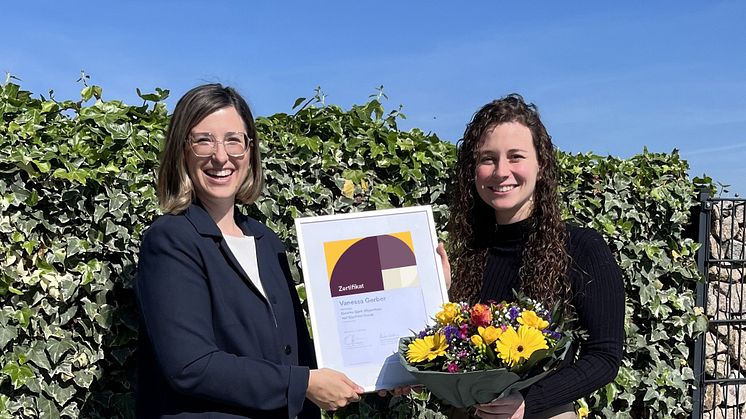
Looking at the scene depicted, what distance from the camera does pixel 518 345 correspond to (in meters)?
2.28

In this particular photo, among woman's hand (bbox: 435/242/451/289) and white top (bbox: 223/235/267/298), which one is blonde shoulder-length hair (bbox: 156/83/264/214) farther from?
woman's hand (bbox: 435/242/451/289)

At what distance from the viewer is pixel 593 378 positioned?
8.53 feet

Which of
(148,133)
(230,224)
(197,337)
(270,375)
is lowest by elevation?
(270,375)

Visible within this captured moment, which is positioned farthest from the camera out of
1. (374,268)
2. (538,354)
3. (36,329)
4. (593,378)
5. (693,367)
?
(693,367)

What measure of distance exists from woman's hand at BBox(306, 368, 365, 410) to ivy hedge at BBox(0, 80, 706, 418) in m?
1.17

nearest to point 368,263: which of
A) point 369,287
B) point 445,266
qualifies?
point 369,287

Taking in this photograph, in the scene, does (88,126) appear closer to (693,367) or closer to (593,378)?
(593,378)

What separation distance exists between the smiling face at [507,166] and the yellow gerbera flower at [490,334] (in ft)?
2.09

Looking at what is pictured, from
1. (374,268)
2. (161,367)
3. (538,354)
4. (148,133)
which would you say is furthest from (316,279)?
(148,133)

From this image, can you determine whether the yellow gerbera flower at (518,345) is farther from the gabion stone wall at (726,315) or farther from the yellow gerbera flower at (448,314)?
the gabion stone wall at (726,315)

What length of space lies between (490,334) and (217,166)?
1.08 metres

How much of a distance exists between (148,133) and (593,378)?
7.29ft

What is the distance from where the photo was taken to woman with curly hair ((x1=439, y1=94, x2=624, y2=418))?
2.62m

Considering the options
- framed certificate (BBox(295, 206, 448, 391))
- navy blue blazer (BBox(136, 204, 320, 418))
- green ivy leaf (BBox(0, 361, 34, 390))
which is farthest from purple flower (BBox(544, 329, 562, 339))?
green ivy leaf (BBox(0, 361, 34, 390))
